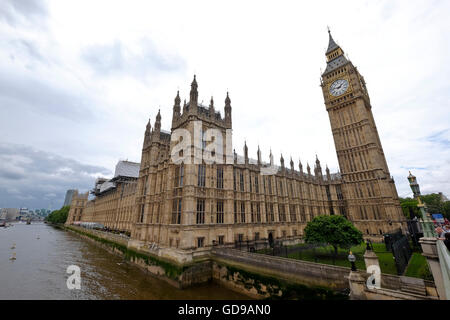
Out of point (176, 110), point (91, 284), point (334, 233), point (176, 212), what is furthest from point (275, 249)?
point (176, 110)

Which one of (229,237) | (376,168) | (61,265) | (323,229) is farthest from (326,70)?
(61,265)

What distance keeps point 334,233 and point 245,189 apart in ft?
51.1

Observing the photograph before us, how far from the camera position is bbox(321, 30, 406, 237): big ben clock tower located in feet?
158

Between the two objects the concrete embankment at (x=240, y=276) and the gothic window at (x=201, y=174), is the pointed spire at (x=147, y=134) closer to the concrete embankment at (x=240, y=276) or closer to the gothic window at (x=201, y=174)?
the gothic window at (x=201, y=174)

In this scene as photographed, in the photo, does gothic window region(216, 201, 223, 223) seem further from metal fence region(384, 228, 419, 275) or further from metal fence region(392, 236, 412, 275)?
metal fence region(392, 236, 412, 275)

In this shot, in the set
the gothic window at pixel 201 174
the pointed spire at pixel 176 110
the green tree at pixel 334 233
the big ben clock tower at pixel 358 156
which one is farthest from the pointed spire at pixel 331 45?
the gothic window at pixel 201 174

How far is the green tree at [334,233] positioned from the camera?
2420 centimetres

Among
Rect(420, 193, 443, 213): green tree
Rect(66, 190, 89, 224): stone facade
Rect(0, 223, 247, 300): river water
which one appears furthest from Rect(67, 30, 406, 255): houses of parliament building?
Rect(66, 190, 89, 224): stone facade

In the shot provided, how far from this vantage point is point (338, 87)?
6178 centimetres

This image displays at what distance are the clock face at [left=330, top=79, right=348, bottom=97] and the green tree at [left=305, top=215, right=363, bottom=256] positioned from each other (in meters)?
49.9

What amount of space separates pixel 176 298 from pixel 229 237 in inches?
461

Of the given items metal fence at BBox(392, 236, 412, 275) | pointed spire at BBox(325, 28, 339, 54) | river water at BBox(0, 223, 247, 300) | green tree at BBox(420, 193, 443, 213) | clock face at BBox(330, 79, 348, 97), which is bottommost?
river water at BBox(0, 223, 247, 300)

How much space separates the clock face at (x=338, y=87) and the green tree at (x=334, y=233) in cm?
4994

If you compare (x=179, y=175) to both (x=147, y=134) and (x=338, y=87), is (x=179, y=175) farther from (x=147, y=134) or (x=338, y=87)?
(x=338, y=87)
